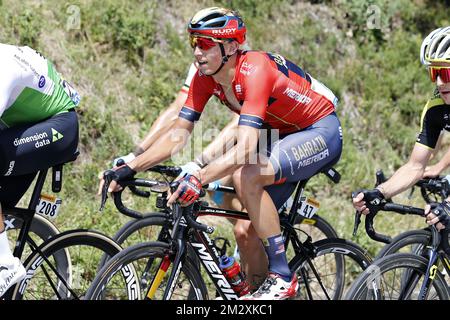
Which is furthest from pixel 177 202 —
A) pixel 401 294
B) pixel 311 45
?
pixel 311 45

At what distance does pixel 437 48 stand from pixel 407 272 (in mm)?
1494

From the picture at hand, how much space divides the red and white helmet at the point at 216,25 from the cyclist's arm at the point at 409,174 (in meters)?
1.40

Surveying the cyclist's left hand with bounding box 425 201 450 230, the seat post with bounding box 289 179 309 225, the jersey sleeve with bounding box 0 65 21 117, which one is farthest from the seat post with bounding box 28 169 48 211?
the cyclist's left hand with bounding box 425 201 450 230

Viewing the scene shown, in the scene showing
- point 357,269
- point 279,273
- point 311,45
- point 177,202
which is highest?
point 311,45

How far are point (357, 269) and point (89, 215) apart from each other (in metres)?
2.45

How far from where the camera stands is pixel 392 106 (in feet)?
35.0

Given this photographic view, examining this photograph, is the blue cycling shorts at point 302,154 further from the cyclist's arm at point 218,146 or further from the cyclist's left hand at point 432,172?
the cyclist's left hand at point 432,172

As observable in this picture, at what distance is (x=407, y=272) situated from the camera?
573 cm

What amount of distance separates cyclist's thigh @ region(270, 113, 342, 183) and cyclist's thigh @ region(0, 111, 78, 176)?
1337mm

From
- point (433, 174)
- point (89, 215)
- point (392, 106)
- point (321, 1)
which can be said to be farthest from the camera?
point (321, 1)

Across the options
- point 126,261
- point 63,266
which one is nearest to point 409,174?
point 126,261

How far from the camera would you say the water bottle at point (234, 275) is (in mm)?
5648
